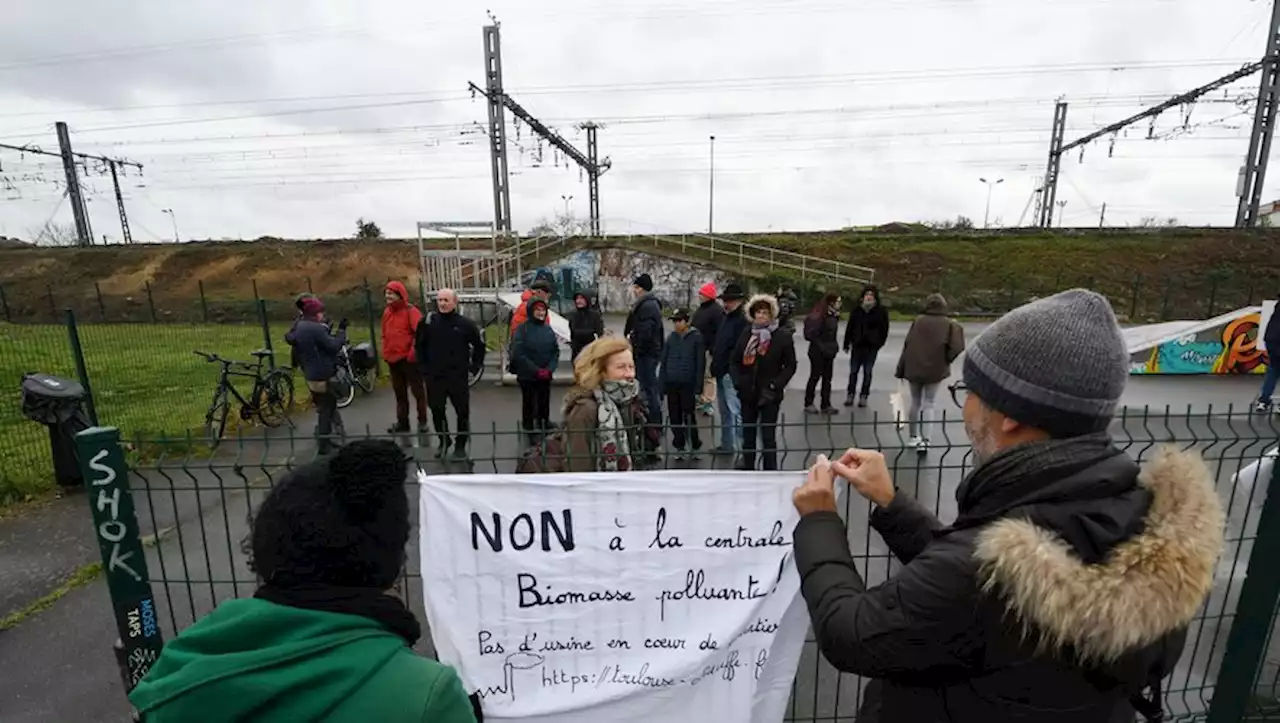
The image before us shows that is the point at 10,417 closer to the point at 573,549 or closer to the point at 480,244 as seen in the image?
the point at 573,549

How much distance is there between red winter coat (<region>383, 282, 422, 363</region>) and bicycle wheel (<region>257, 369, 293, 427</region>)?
222 cm

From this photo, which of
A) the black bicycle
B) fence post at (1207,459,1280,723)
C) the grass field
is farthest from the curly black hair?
the black bicycle

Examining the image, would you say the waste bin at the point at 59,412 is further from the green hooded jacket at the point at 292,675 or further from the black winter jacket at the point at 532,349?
the green hooded jacket at the point at 292,675

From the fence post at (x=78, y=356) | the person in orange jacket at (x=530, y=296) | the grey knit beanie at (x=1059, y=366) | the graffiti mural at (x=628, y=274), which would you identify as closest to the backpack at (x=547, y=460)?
the grey knit beanie at (x=1059, y=366)

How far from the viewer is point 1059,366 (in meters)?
1.17

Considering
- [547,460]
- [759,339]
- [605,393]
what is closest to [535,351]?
[759,339]

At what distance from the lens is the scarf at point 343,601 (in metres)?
1.12

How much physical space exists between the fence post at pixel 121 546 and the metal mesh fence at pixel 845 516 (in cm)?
8

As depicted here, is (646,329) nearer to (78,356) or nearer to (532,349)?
(532,349)

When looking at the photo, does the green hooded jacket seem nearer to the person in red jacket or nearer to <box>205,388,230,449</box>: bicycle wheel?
the person in red jacket

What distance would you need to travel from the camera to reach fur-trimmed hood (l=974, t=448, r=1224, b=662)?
40.8 inches

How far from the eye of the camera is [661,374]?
6.60 meters

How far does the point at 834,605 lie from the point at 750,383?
496 cm

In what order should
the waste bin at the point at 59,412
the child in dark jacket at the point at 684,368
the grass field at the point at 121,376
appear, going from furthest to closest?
the grass field at the point at 121,376, the child in dark jacket at the point at 684,368, the waste bin at the point at 59,412
